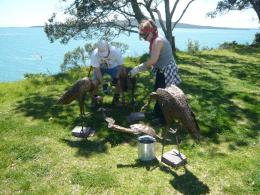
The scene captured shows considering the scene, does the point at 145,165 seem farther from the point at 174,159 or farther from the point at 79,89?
the point at 79,89

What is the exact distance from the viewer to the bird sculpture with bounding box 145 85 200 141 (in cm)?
592

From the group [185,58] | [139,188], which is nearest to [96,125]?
[139,188]

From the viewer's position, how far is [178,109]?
19.6 feet

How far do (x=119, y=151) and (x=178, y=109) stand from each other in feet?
5.98

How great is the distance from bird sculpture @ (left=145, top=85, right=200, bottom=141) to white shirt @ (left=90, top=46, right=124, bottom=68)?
2.89 meters

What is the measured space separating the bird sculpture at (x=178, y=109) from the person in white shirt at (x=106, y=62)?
A: 8.70 ft

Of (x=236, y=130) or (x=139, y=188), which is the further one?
(x=236, y=130)

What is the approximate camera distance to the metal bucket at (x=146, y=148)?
654cm

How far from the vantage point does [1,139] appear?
26.2ft

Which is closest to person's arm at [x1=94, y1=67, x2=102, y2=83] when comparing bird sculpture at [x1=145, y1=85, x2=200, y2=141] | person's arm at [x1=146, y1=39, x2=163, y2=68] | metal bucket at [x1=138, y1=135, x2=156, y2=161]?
person's arm at [x1=146, y1=39, x2=163, y2=68]

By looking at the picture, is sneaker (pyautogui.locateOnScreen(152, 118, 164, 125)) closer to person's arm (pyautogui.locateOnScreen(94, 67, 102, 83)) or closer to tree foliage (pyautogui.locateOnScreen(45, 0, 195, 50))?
person's arm (pyautogui.locateOnScreen(94, 67, 102, 83))


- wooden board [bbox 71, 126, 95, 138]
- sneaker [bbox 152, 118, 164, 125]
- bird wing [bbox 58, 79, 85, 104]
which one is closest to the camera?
bird wing [bbox 58, 79, 85, 104]

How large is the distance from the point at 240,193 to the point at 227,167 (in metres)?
0.82

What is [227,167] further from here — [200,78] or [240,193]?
[200,78]
